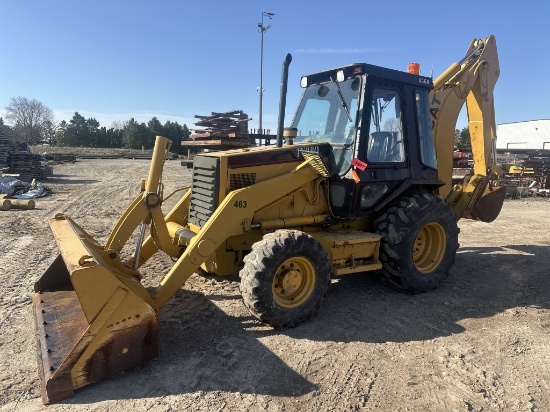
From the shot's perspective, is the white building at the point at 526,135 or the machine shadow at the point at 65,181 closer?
the machine shadow at the point at 65,181

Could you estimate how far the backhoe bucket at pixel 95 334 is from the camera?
321 centimetres

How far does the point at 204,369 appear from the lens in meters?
3.61

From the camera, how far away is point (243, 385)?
3.40 metres

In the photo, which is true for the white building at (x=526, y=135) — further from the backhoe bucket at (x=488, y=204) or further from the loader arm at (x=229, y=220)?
the loader arm at (x=229, y=220)

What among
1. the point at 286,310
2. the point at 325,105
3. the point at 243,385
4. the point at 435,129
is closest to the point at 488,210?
the point at 435,129

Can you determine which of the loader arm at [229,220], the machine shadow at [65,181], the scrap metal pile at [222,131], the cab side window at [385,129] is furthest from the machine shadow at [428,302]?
the machine shadow at [65,181]

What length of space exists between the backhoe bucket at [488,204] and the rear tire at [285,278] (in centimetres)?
384

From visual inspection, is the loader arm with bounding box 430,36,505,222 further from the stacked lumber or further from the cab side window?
the stacked lumber

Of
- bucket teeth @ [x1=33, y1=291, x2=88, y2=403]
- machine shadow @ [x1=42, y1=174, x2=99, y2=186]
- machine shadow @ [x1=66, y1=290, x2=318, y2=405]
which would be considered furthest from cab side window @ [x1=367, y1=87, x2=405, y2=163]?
machine shadow @ [x1=42, y1=174, x2=99, y2=186]

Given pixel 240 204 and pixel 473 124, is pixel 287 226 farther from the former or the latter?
pixel 473 124

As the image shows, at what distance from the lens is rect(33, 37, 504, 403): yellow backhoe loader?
346 centimetres

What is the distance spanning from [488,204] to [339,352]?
4.54m

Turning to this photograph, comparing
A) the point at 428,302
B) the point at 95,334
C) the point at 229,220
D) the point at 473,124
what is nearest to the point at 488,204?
the point at 473,124

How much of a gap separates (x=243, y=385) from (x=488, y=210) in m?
5.50
